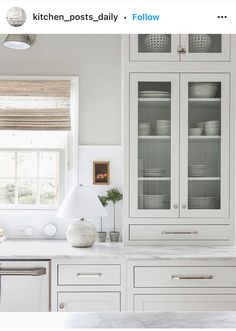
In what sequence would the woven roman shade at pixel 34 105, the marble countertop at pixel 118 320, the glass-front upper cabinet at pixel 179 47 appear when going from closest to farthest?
the marble countertop at pixel 118 320, the glass-front upper cabinet at pixel 179 47, the woven roman shade at pixel 34 105

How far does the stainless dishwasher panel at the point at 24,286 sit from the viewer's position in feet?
9.95

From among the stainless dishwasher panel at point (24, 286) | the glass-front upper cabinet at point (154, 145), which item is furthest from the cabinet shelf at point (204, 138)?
the stainless dishwasher panel at point (24, 286)

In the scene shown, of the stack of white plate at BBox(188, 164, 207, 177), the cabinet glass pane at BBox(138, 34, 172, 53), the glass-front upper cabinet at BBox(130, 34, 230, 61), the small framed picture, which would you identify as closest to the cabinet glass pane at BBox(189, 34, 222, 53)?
the glass-front upper cabinet at BBox(130, 34, 230, 61)

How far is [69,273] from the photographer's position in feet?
9.95

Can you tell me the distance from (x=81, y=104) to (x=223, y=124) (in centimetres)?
117

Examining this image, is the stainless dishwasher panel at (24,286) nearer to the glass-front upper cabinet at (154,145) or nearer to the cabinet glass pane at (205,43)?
the glass-front upper cabinet at (154,145)

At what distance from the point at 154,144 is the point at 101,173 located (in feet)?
1.90

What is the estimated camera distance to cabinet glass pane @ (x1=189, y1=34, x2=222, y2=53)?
3.34 m

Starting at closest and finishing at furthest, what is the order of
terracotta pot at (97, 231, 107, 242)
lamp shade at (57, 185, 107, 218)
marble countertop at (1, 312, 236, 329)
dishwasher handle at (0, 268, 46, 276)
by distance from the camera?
1. marble countertop at (1, 312, 236, 329)
2. dishwasher handle at (0, 268, 46, 276)
3. lamp shade at (57, 185, 107, 218)
4. terracotta pot at (97, 231, 107, 242)

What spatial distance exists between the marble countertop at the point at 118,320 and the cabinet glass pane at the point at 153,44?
2240 millimetres

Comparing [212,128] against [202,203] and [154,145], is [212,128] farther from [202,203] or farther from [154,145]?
[202,203]

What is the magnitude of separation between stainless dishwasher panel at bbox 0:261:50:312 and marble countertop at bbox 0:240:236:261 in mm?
66

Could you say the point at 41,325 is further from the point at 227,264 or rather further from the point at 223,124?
the point at 223,124
